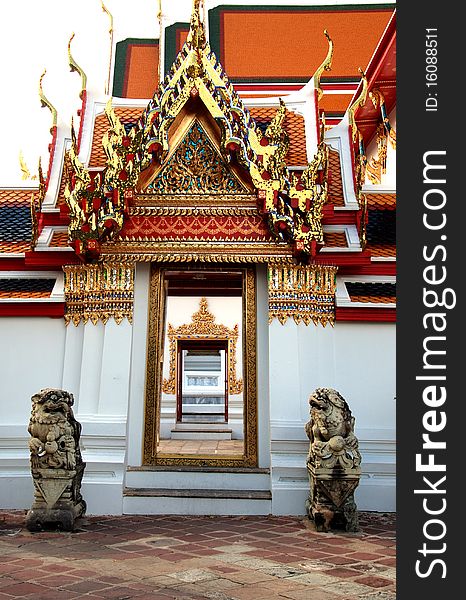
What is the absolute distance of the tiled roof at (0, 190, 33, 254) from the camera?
6.41 meters

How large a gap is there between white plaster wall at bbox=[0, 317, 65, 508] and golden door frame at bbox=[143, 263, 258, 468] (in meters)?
0.87

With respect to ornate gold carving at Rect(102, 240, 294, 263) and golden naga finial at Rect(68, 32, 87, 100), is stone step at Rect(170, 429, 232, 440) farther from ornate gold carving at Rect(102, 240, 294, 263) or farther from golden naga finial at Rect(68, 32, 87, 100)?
golden naga finial at Rect(68, 32, 87, 100)

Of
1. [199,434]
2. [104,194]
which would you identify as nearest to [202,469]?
[104,194]

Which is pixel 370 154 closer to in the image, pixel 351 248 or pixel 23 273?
pixel 351 248

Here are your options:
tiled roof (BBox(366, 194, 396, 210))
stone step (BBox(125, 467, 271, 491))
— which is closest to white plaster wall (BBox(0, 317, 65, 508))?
stone step (BBox(125, 467, 271, 491))

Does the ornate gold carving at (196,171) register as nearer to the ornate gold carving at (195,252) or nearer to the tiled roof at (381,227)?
the ornate gold carving at (195,252)

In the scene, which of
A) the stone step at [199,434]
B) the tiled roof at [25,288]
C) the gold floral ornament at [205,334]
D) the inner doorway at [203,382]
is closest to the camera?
the tiled roof at [25,288]

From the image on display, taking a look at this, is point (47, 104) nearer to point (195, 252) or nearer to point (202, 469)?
point (195, 252)

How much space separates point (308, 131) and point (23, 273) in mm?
3289

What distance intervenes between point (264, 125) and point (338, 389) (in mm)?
2931

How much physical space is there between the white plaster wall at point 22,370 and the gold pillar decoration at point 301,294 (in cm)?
204

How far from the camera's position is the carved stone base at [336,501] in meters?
4.87

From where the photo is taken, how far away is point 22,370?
237 inches

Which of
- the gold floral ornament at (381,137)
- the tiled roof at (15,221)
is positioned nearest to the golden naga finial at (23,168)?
the tiled roof at (15,221)
